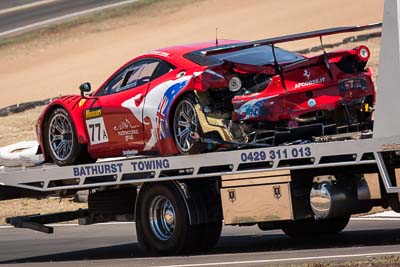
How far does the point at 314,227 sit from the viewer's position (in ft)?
50.1

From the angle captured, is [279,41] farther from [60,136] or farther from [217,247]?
[60,136]

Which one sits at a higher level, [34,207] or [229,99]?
[229,99]

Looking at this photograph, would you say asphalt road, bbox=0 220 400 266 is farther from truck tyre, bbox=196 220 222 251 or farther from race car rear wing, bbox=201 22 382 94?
race car rear wing, bbox=201 22 382 94

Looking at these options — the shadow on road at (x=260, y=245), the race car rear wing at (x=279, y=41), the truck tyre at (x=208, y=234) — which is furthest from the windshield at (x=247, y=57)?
the shadow on road at (x=260, y=245)

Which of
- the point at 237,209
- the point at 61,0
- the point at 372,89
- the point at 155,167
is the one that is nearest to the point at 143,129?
the point at 155,167

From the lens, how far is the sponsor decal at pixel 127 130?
573 inches

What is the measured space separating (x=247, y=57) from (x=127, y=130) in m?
1.82

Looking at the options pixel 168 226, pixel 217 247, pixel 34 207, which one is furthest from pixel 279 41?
pixel 34 207

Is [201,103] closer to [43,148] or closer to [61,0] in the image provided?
[43,148]

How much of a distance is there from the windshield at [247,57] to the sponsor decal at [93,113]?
1459 millimetres

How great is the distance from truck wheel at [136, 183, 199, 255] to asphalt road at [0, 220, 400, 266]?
0.21 m

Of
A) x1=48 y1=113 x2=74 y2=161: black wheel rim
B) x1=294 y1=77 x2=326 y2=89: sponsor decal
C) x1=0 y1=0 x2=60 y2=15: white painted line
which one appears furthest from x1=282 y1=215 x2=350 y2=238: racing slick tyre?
x1=0 y1=0 x2=60 y2=15: white painted line

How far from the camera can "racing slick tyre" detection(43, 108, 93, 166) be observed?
1533 centimetres

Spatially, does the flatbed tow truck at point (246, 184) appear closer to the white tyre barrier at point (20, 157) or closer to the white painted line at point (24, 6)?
the white tyre barrier at point (20, 157)
